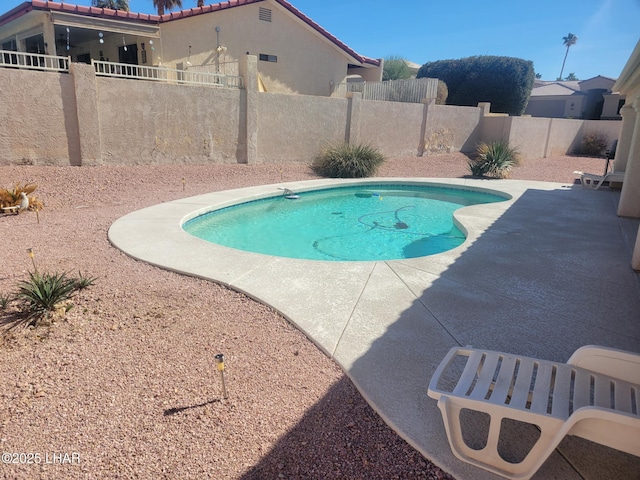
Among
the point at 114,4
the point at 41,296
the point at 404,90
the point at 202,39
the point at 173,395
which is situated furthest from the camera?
the point at 114,4

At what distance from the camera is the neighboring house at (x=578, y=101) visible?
31619 mm

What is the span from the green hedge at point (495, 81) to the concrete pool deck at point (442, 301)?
20912mm

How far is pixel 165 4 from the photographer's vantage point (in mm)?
25547

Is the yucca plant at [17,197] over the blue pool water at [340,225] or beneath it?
over

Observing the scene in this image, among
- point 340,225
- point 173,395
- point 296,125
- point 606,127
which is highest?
point 606,127

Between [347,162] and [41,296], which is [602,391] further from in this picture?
[347,162]

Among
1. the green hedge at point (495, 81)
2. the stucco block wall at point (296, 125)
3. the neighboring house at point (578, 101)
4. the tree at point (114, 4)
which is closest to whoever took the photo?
the stucco block wall at point (296, 125)

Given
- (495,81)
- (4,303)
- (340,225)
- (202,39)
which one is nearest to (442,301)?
(4,303)

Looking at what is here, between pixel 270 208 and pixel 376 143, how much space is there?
8146 mm

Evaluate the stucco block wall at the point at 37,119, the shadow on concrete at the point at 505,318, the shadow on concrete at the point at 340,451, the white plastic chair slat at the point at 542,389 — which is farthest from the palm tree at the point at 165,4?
the white plastic chair slat at the point at 542,389

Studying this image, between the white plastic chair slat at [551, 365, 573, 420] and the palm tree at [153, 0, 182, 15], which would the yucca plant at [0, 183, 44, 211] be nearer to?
the white plastic chair slat at [551, 365, 573, 420]

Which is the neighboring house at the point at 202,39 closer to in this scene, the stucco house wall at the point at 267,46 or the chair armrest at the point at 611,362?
the stucco house wall at the point at 267,46

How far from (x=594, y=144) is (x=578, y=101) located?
14.7 metres

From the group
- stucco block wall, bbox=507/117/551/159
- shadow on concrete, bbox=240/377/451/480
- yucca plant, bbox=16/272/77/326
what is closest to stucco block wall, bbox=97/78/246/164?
yucca plant, bbox=16/272/77/326
